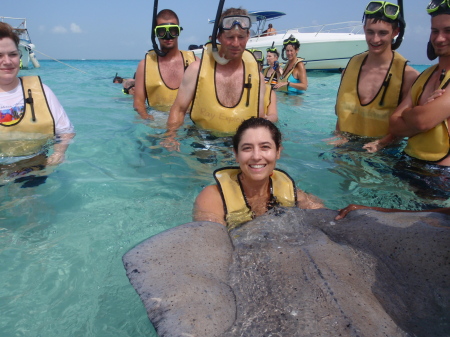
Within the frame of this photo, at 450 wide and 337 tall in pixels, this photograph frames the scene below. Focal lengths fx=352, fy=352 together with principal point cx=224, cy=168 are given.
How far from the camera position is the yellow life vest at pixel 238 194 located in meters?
3.34

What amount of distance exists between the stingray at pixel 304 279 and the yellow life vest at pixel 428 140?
1.80 m

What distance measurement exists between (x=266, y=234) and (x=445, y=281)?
48.6 inches

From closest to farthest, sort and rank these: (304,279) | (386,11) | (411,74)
→ (304,279) < (386,11) < (411,74)

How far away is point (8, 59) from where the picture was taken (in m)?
3.92

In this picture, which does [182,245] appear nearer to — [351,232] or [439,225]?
[351,232]

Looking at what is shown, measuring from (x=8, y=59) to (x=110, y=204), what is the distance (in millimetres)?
1982

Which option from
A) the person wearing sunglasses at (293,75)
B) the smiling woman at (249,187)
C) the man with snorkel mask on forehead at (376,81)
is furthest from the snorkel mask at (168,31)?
the person wearing sunglasses at (293,75)

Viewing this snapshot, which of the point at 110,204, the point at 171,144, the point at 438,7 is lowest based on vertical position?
the point at 110,204

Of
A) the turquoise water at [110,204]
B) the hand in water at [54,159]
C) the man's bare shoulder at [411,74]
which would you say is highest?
the man's bare shoulder at [411,74]

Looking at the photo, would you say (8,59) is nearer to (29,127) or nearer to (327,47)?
(29,127)

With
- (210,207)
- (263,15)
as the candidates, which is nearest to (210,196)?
(210,207)

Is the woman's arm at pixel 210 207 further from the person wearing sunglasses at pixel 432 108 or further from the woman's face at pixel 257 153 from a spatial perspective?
the person wearing sunglasses at pixel 432 108

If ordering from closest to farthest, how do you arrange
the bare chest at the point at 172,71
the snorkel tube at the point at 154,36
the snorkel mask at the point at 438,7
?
the snorkel mask at the point at 438,7 < the snorkel tube at the point at 154,36 < the bare chest at the point at 172,71

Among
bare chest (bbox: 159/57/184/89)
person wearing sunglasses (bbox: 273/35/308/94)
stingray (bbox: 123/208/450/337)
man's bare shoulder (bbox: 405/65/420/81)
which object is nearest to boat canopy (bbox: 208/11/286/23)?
person wearing sunglasses (bbox: 273/35/308/94)
